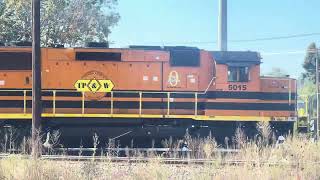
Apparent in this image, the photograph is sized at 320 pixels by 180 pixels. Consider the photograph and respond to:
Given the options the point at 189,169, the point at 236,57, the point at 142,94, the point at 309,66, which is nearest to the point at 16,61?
the point at 142,94

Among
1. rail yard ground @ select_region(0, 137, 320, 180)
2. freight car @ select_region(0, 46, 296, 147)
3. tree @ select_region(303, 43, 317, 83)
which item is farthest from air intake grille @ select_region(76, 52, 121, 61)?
tree @ select_region(303, 43, 317, 83)

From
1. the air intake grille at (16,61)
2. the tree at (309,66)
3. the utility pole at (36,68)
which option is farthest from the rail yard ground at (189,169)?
the tree at (309,66)

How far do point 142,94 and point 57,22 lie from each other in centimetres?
1018

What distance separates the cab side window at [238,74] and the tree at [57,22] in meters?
10.2

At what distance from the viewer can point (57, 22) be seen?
24391 mm

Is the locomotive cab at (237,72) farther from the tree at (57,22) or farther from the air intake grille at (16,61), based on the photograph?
the tree at (57,22)

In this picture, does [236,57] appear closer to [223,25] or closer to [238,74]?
[238,74]

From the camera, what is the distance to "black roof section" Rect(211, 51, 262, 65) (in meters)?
16.4

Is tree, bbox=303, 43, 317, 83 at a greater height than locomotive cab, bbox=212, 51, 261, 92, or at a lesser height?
greater

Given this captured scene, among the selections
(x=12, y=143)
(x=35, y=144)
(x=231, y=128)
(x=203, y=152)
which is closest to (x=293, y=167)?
(x=203, y=152)

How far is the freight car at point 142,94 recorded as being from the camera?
15.8 metres

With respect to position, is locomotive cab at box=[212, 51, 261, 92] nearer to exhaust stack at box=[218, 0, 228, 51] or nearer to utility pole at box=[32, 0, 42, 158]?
utility pole at box=[32, 0, 42, 158]

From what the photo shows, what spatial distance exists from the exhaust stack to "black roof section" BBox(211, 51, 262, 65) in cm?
1018

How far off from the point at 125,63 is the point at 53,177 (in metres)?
8.44
